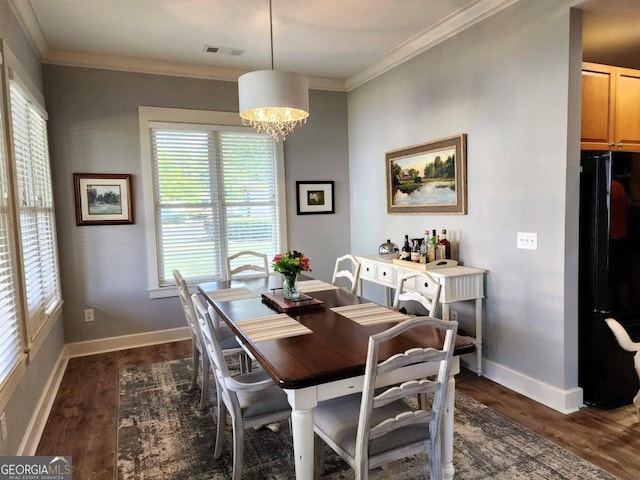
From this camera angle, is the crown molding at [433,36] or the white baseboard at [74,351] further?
the crown molding at [433,36]

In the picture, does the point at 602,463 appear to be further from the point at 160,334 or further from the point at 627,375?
the point at 160,334

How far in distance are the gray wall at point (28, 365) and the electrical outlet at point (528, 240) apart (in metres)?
3.14

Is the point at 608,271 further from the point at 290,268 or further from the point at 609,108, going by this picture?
the point at 290,268

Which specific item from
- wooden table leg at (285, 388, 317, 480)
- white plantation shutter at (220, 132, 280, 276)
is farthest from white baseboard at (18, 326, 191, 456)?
wooden table leg at (285, 388, 317, 480)

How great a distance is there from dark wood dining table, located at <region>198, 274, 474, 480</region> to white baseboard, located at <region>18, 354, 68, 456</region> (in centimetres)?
126

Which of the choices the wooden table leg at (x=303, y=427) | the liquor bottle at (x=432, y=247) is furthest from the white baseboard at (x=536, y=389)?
the wooden table leg at (x=303, y=427)

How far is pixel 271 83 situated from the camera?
2.48 m

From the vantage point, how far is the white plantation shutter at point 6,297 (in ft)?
6.86

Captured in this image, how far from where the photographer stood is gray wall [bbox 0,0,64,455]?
218 cm

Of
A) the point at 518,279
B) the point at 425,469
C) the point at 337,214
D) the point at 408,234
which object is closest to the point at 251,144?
the point at 337,214

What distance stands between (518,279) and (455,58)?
1802 millimetres

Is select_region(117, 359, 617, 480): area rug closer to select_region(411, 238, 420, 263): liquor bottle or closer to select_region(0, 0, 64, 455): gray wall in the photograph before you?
select_region(0, 0, 64, 455): gray wall

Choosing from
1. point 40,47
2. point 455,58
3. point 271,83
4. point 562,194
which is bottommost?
point 562,194

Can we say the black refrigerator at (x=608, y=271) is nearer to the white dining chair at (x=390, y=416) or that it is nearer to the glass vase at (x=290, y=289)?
the white dining chair at (x=390, y=416)
